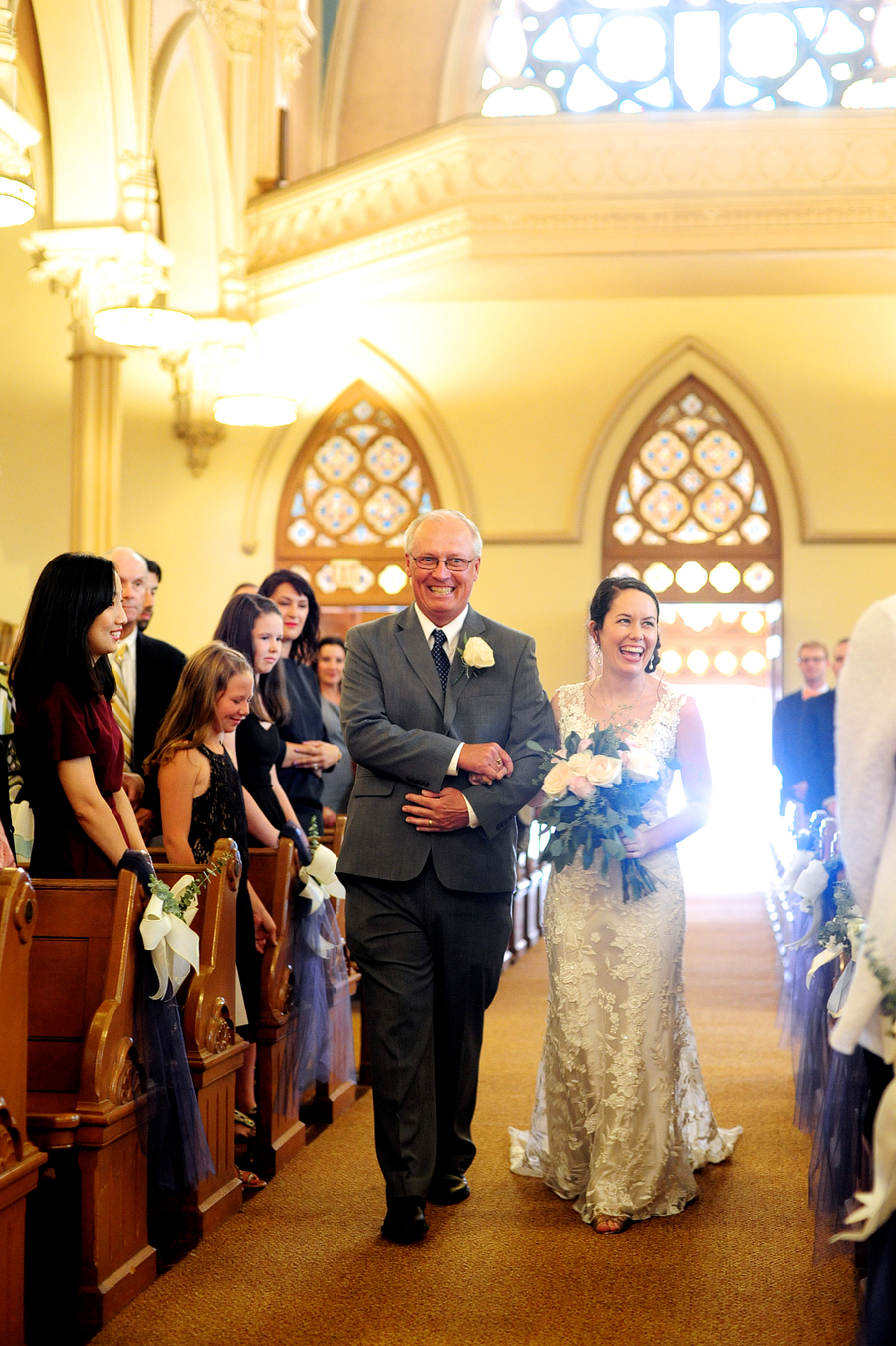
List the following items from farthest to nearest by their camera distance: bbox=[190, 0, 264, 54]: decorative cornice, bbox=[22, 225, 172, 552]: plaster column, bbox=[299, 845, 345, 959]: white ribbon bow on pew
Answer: bbox=[190, 0, 264, 54]: decorative cornice, bbox=[22, 225, 172, 552]: plaster column, bbox=[299, 845, 345, 959]: white ribbon bow on pew

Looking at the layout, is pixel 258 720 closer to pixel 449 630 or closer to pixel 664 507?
pixel 449 630

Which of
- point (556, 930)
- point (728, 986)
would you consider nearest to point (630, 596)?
point (556, 930)

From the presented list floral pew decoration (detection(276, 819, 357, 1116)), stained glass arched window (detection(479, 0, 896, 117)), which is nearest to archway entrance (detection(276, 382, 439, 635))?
stained glass arched window (detection(479, 0, 896, 117))

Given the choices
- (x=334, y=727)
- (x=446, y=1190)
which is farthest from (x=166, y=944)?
(x=334, y=727)

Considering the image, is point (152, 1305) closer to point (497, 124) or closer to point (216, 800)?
point (216, 800)

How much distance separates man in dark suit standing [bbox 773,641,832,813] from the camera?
28.8 ft

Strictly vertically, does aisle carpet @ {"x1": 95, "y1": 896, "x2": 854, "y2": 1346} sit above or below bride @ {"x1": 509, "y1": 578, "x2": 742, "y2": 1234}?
below

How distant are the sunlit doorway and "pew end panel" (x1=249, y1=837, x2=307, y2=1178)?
9.62m

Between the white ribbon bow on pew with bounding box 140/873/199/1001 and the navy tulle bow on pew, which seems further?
the navy tulle bow on pew

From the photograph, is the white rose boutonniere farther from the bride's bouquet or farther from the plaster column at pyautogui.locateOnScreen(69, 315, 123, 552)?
the plaster column at pyautogui.locateOnScreen(69, 315, 123, 552)

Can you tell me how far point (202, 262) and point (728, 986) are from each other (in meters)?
7.63

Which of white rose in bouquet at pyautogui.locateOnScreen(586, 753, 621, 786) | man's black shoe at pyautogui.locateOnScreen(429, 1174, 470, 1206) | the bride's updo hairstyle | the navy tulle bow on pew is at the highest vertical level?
the bride's updo hairstyle

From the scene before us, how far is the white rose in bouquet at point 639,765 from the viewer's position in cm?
364

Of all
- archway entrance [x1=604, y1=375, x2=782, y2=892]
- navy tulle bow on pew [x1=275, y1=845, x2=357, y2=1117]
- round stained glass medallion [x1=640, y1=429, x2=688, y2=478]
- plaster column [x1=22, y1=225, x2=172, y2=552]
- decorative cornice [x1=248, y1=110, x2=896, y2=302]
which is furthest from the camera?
round stained glass medallion [x1=640, y1=429, x2=688, y2=478]
